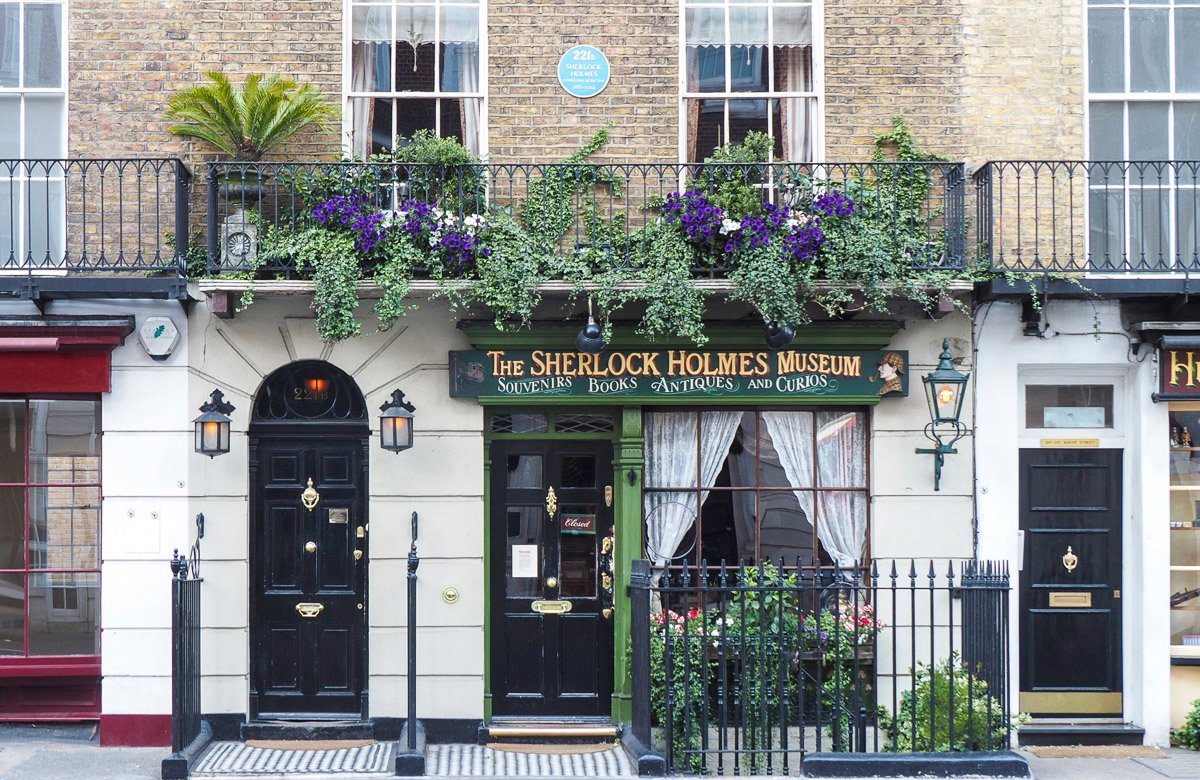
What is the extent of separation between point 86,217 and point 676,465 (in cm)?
532

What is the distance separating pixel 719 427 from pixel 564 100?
3067 mm

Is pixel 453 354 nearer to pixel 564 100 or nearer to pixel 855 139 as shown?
→ pixel 564 100

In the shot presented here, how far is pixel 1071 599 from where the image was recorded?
34.2ft

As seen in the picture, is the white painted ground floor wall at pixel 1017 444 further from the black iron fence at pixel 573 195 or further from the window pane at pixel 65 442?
the window pane at pixel 65 442

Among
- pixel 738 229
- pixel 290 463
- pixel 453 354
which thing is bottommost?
pixel 290 463

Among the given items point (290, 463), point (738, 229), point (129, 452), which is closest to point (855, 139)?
point (738, 229)

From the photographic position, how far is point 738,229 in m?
9.72

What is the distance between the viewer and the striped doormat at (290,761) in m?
9.02

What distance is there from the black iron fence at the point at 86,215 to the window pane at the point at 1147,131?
8.01 m

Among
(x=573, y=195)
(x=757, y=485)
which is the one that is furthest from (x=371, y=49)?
(x=757, y=485)

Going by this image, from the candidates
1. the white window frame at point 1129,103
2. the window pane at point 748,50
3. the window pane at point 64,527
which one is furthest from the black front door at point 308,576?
the white window frame at point 1129,103

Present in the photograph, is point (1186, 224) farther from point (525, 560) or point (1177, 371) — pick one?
point (525, 560)

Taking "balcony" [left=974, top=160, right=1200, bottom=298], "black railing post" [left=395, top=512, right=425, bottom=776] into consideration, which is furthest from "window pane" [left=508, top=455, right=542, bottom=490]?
"balcony" [left=974, top=160, right=1200, bottom=298]

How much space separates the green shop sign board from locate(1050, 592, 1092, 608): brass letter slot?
220 centimetres
